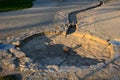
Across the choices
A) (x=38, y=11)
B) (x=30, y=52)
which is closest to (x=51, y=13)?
(x=38, y=11)

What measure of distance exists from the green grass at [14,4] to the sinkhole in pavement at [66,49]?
523 centimetres

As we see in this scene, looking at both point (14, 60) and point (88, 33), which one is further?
point (88, 33)

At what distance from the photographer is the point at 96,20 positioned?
12461mm

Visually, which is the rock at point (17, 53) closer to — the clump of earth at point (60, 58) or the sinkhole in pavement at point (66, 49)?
the clump of earth at point (60, 58)

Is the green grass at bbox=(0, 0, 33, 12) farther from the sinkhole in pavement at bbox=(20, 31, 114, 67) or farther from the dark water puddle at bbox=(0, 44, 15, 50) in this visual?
the dark water puddle at bbox=(0, 44, 15, 50)

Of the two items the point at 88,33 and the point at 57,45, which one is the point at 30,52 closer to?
the point at 57,45

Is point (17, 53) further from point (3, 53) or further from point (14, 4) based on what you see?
point (14, 4)

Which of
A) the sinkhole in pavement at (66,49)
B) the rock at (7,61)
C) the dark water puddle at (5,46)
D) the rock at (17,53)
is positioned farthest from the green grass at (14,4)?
the rock at (7,61)

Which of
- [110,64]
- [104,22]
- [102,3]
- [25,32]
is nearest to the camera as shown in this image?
[110,64]

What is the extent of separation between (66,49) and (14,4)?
800 centimetres

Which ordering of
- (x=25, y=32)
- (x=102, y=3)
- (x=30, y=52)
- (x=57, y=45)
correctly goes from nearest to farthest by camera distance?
(x=30, y=52) < (x=57, y=45) < (x=25, y=32) < (x=102, y=3)

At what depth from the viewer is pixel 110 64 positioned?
7676mm

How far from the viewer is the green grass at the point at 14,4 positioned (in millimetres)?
15380

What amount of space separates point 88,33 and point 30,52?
8.05ft
